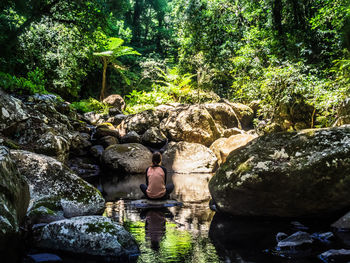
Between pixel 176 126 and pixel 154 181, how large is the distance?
25.1 feet

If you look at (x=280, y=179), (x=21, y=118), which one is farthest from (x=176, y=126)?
(x=280, y=179)

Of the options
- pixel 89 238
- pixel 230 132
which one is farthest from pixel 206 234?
pixel 230 132

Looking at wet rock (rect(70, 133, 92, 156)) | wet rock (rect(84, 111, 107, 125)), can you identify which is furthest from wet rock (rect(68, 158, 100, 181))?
wet rock (rect(84, 111, 107, 125))

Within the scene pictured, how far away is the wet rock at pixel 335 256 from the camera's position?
2.68m

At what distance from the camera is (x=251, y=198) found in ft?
14.2

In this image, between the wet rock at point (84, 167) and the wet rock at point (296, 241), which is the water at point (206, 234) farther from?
the wet rock at point (84, 167)

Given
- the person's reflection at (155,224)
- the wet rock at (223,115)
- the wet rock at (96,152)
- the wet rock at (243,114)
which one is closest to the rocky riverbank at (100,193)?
the person's reflection at (155,224)

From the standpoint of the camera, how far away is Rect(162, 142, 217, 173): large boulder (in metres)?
11.7

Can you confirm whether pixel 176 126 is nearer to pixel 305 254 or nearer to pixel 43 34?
pixel 43 34

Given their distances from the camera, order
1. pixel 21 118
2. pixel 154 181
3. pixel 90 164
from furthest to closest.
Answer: pixel 90 164, pixel 21 118, pixel 154 181

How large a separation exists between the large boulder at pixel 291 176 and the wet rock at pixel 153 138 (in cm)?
832

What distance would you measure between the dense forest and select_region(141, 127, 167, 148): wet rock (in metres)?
4.06

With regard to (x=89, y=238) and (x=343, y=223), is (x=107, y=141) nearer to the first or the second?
(x=89, y=238)

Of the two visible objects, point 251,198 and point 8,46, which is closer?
point 8,46
